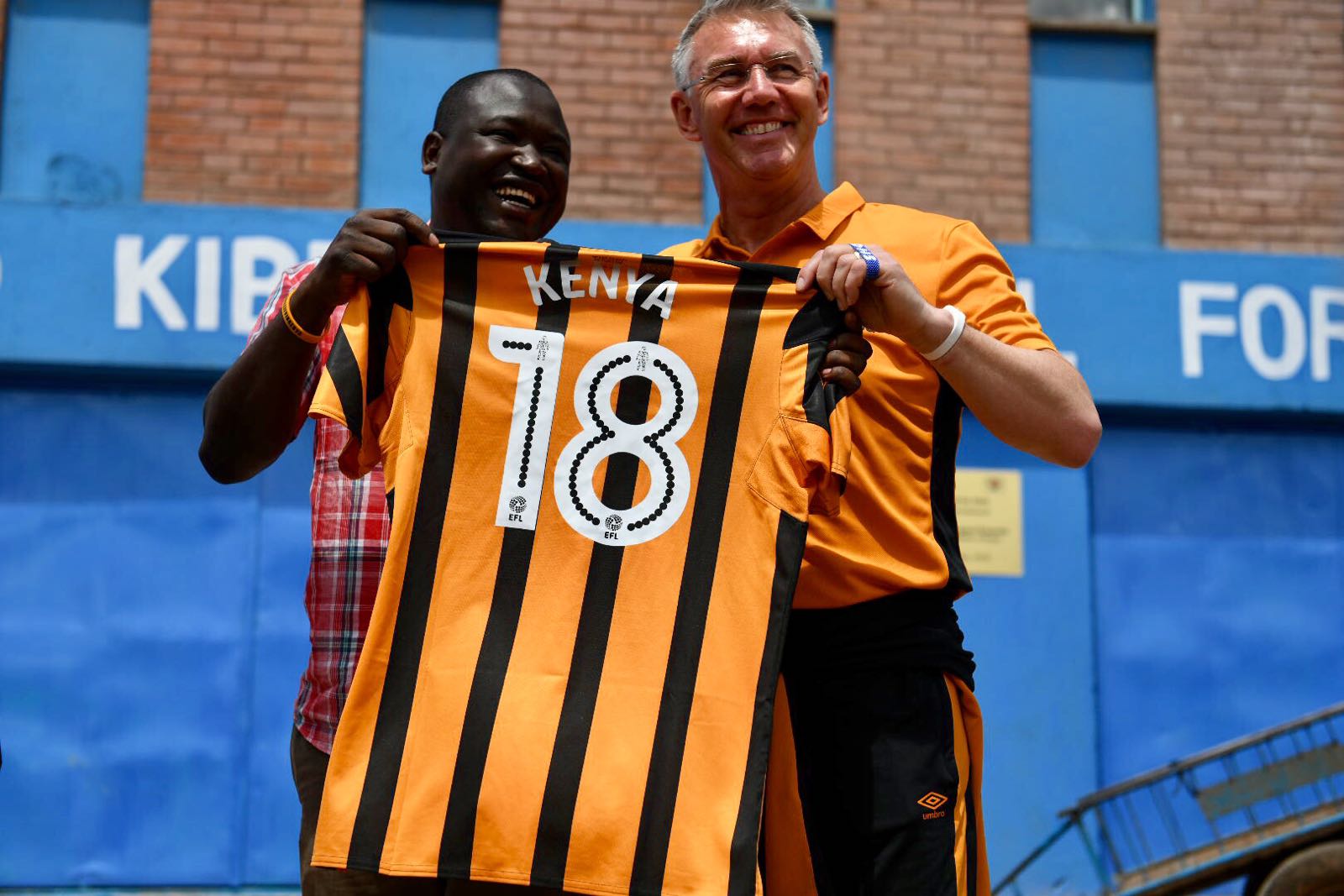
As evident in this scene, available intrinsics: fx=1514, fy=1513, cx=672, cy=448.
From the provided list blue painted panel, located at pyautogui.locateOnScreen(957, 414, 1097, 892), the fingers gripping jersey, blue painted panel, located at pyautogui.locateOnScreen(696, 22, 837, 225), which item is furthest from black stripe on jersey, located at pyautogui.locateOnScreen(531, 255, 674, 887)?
blue painted panel, located at pyautogui.locateOnScreen(696, 22, 837, 225)

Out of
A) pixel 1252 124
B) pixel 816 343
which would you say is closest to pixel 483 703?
pixel 816 343

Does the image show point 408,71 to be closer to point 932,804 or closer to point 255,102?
point 255,102

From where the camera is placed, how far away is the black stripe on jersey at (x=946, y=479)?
2.90 meters

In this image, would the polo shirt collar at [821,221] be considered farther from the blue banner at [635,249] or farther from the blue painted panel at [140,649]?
the blue painted panel at [140,649]

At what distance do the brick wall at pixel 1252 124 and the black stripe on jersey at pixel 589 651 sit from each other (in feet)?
22.9

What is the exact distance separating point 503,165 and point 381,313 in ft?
1.98

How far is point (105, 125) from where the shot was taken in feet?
28.3

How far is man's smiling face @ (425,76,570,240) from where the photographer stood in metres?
3.38

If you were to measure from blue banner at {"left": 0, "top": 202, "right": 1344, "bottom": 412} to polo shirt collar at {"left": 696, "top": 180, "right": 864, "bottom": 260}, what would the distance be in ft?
16.8

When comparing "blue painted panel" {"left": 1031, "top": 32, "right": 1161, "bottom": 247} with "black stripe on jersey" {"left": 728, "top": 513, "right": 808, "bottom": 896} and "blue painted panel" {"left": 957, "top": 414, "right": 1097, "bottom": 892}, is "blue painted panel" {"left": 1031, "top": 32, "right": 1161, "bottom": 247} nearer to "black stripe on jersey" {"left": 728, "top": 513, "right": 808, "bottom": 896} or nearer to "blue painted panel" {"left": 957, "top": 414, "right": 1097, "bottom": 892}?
"blue painted panel" {"left": 957, "top": 414, "right": 1097, "bottom": 892}

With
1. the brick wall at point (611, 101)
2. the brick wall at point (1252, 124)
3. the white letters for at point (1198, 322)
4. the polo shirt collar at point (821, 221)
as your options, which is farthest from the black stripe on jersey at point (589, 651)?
the brick wall at point (1252, 124)

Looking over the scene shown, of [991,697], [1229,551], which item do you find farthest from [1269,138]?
[991,697]

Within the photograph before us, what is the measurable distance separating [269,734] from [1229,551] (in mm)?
5583

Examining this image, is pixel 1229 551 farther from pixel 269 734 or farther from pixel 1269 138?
pixel 269 734
